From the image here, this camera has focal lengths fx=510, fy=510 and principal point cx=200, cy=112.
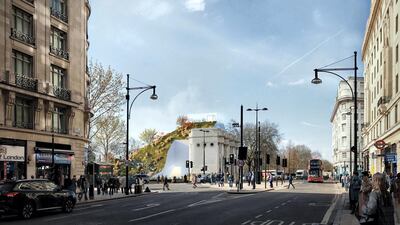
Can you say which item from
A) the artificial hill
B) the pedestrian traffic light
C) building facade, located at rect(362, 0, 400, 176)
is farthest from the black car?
the artificial hill

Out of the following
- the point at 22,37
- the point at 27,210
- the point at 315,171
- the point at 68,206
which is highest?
the point at 22,37

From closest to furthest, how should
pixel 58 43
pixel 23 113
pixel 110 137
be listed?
1. pixel 23 113
2. pixel 58 43
3. pixel 110 137

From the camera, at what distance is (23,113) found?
36.0m

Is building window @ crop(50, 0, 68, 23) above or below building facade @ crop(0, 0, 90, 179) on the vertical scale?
above

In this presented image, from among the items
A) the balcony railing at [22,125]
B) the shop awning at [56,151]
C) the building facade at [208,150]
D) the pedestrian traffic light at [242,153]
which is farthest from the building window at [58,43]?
the building facade at [208,150]

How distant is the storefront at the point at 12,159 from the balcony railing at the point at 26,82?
3910 millimetres

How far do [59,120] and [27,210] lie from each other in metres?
21.2

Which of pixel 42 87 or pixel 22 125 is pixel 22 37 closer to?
pixel 42 87

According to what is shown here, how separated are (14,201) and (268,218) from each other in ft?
32.6

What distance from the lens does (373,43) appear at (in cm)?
6669

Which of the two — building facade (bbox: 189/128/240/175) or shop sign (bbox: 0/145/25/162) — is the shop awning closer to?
shop sign (bbox: 0/145/25/162)

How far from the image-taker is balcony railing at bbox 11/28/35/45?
3475cm

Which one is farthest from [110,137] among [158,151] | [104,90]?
[158,151]

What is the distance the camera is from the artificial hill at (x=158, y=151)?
437 ft
